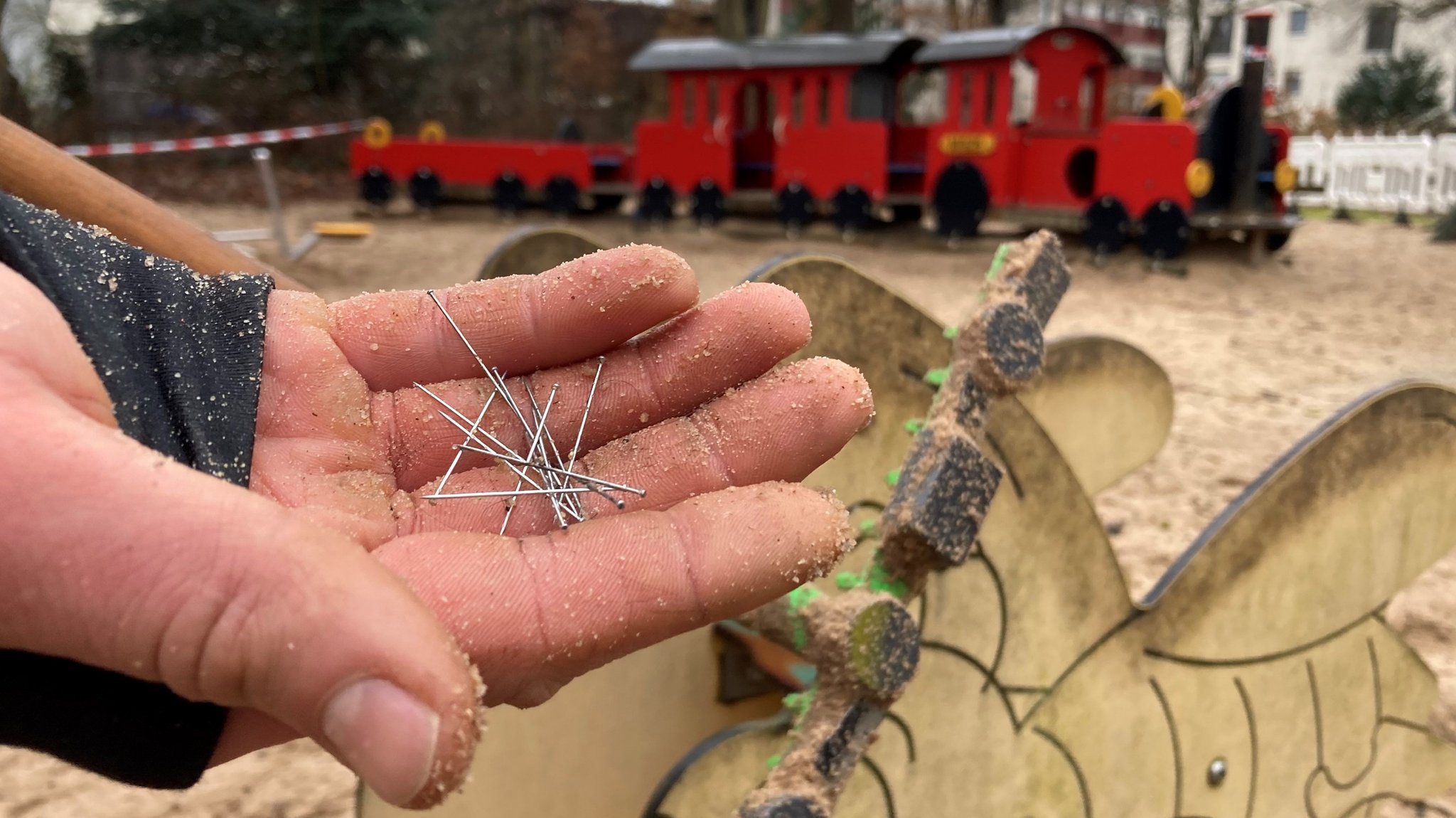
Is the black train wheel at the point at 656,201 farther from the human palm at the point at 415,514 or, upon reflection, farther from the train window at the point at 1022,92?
the human palm at the point at 415,514

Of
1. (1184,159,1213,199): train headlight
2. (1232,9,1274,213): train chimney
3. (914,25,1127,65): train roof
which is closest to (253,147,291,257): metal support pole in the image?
(914,25,1127,65): train roof

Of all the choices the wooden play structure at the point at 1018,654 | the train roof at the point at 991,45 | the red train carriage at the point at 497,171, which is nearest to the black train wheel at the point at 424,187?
the red train carriage at the point at 497,171

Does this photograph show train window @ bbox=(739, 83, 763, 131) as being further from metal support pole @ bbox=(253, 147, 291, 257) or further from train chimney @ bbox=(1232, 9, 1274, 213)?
metal support pole @ bbox=(253, 147, 291, 257)

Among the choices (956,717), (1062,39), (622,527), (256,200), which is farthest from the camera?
(256,200)

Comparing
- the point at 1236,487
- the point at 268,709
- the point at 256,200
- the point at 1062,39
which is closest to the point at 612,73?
the point at 256,200

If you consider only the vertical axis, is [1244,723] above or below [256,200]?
below

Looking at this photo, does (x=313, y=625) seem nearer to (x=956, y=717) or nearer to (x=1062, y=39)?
(x=956, y=717)
